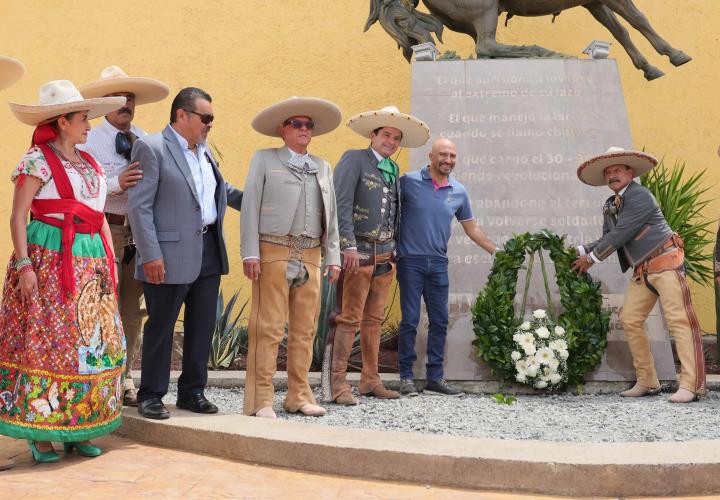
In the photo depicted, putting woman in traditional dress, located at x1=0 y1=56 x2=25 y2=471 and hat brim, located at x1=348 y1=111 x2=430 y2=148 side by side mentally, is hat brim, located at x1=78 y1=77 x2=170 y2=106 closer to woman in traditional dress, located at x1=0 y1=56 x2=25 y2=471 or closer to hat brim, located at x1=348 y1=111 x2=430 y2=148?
woman in traditional dress, located at x1=0 y1=56 x2=25 y2=471

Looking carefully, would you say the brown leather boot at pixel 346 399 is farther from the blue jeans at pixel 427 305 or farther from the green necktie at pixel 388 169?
the green necktie at pixel 388 169

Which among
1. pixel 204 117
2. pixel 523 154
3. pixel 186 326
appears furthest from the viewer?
pixel 523 154

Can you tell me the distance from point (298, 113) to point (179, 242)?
1082mm

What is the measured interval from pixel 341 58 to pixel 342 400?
222 inches

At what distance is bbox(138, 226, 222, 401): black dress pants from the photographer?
4605mm

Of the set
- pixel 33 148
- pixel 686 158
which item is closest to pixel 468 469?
pixel 33 148

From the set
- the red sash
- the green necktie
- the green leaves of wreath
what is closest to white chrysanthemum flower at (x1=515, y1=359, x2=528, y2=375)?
the green leaves of wreath

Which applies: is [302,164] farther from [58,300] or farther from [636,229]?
[636,229]

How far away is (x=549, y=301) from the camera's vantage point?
251 inches

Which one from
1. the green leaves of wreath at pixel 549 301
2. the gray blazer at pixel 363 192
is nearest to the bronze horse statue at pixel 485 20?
the green leaves of wreath at pixel 549 301

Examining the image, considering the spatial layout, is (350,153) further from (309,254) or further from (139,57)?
(139,57)

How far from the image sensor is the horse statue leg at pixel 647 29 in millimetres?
7711

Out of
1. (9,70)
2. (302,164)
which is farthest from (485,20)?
(9,70)

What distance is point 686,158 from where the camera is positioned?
32.5 ft
